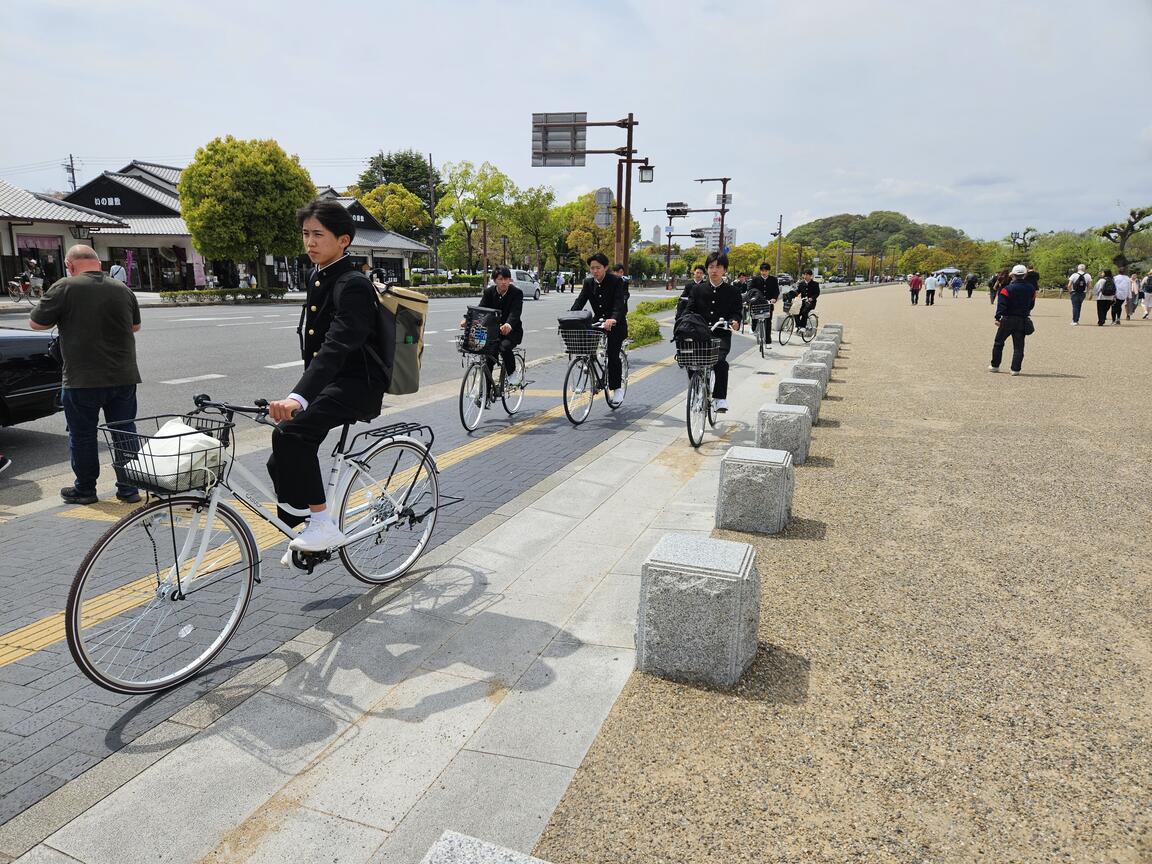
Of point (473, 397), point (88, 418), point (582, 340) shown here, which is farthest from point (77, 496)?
point (582, 340)

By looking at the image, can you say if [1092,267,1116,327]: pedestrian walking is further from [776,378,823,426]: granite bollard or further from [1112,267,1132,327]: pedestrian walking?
[776,378,823,426]: granite bollard

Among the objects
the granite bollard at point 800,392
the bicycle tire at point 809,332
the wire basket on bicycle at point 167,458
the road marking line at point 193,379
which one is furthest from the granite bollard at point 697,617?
the bicycle tire at point 809,332

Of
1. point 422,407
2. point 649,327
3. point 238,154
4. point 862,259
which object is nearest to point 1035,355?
point 649,327

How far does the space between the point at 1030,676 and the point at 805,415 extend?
3601mm

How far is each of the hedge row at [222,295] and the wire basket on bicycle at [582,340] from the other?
29.1 m

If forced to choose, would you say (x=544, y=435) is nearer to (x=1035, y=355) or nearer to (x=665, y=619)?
(x=665, y=619)

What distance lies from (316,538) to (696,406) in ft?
15.8

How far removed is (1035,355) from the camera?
15953mm

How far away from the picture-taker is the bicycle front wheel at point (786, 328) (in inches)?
758

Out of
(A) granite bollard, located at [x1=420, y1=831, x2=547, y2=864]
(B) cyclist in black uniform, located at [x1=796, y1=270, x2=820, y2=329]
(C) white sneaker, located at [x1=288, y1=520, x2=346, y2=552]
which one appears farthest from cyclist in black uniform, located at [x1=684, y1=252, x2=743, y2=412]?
(B) cyclist in black uniform, located at [x1=796, y1=270, x2=820, y2=329]

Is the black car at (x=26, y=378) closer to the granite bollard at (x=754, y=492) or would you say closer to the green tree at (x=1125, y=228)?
the granite bollard at (x=754, y=492)

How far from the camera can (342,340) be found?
327 cm

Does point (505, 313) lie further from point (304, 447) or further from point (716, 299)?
point (304, 447)

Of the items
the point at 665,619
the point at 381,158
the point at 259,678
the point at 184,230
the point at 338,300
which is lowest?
the point at 259,678
